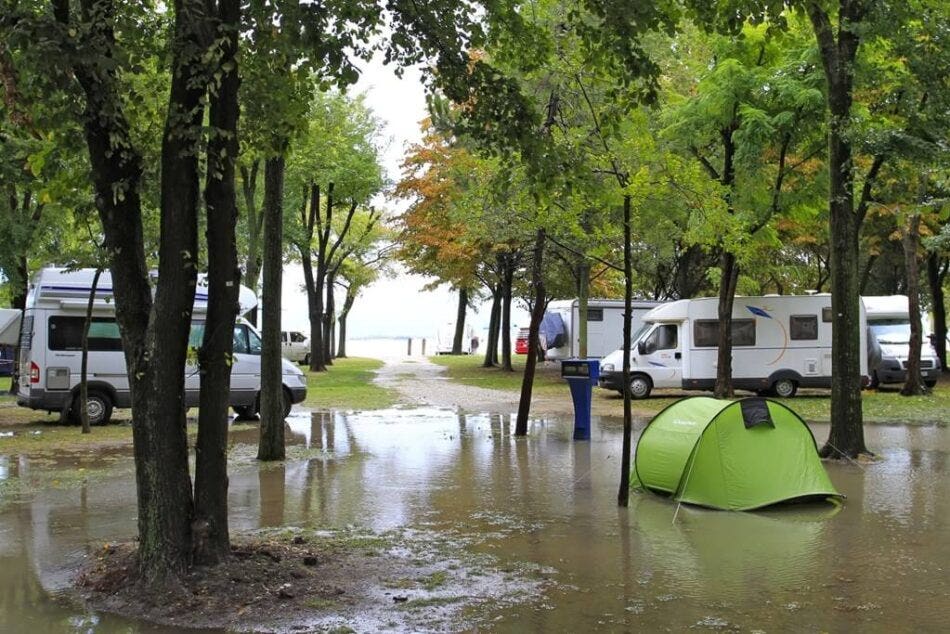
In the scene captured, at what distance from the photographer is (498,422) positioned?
54.2 feet

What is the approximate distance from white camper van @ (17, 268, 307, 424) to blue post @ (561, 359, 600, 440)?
6.78 m

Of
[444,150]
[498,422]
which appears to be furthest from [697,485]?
[444,150]

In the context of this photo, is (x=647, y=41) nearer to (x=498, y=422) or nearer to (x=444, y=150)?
(x=498, y=422)

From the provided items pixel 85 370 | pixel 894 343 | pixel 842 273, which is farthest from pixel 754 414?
pixel 894 343

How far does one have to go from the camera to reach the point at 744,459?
27.7 feet

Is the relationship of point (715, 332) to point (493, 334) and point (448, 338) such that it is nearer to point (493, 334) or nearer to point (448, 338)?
point (493, 334)

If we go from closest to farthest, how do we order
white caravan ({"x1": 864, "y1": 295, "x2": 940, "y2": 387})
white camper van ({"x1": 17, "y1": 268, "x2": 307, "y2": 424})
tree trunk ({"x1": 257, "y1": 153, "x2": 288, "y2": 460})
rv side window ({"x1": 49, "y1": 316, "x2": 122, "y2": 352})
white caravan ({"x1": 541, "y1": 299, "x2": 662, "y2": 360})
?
tree trunk ({"x1": 257, "y1": 153, "x2": 288, "y2": 460}) → white camper van ({"x1": 17, "y1": 268, "x2": 307, "y2": 424}) → rv side window ({"x1": 49, "y1": 316, "x2": 122, "y2": 352}) → white caravan ({"x1": 864, "y1": 295, "x2": 940, "y2": 387}) → white caravan ({"x1": 541, "y1": 299, "x2": 662, "y2": 360})

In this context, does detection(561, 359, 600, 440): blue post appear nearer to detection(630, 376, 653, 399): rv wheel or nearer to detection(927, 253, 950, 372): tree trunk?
detection(630, 376, 653, 399): rv wheel

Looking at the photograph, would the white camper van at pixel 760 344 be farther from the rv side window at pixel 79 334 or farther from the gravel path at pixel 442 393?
the rv side window at pixel 79 334

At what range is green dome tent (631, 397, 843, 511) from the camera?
831cm

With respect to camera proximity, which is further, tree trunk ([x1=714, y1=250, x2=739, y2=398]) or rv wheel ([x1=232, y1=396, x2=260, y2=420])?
tree trunk ([x1=714, y1=250, x2=739, y2=398])

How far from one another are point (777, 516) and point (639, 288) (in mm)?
31426

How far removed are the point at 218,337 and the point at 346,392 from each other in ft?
57.8

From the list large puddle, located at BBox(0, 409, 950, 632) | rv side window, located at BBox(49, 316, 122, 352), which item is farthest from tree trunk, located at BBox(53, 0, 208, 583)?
rv side window, located at BBox(49, 316, 122, 352)
